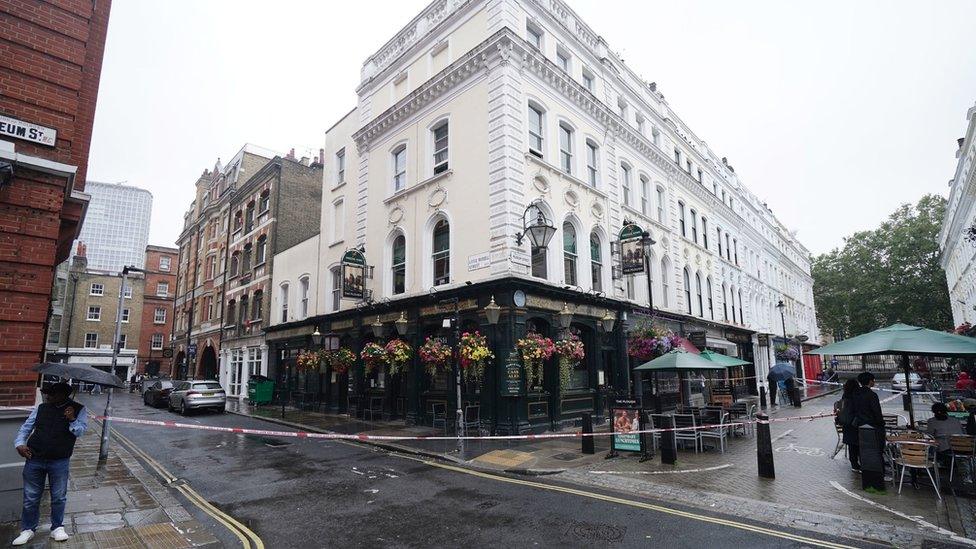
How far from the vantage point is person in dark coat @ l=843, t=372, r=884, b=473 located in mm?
8398

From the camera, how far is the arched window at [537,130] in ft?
56.9

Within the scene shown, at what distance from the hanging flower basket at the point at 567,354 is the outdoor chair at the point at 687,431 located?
3.88m

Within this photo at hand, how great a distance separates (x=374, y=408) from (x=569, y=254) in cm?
990

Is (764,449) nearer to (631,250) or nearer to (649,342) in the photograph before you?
(649,342)

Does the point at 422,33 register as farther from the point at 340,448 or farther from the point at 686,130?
the point at 686,130

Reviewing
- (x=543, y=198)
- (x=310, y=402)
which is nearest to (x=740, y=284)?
(x=543, y=198)

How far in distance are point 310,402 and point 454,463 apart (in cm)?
1484

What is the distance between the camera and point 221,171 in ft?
130

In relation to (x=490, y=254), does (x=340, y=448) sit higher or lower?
lower

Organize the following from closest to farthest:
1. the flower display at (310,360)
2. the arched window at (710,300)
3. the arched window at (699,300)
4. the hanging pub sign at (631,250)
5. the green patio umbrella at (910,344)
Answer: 1. the green patio umbrella at (910,344)
2. the hanging pub sign at (631,250)
3. the flower display at (310,360)
4. the arched window at (699,300)
5. the arched window at (710,300)

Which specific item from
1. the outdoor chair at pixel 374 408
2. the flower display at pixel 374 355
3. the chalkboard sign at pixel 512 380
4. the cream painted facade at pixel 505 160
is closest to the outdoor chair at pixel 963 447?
the chalkboard sign at pixel 512 380

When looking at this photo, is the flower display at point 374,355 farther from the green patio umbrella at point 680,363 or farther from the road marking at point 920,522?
the road marking at point 920,522

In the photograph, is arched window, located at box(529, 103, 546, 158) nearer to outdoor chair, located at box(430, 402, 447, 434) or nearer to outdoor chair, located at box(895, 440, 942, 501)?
outdoor chair, located at box(430, 402, 447, 434)

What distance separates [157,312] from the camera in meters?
53.8
